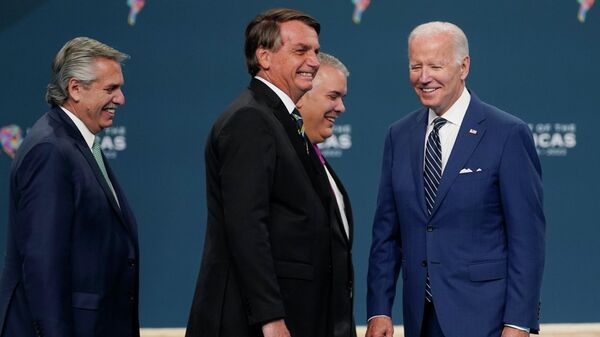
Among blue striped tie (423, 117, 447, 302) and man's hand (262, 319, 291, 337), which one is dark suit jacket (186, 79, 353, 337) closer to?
man's hand (262, 319, 291, 337)

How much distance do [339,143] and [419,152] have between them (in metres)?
1.92

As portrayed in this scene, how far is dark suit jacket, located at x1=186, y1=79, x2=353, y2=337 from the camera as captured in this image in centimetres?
259

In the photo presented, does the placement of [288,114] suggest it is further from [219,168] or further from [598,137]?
[598,137]

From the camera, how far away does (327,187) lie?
278 centimetres

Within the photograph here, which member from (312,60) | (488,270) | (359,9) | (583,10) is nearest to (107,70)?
(312,60)

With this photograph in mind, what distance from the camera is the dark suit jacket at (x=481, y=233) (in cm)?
295

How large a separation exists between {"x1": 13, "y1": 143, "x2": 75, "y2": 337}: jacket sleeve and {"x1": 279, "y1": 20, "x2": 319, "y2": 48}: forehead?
0.70 metres

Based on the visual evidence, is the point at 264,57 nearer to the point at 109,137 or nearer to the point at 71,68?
the point at 71,68

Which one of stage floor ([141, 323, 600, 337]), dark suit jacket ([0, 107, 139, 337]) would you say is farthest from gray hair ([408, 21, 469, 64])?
stage floor ([141, 323, 600, 337])

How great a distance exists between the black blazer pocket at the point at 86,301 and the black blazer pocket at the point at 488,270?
3.46 ft

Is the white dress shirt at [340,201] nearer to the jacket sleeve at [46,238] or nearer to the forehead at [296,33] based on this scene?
the forehead at [296,33]

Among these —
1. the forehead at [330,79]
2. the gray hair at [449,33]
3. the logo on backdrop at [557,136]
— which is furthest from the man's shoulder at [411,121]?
the logo on backdrop at [557,136]

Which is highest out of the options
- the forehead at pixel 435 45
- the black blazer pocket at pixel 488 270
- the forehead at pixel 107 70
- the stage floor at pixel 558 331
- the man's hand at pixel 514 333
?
the forehead at pixel 435 45

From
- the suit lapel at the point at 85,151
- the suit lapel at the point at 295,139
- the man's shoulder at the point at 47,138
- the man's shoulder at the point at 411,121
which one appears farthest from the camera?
the man's shoulder at the point at 411,121
